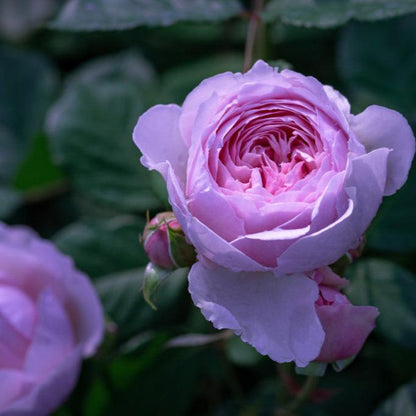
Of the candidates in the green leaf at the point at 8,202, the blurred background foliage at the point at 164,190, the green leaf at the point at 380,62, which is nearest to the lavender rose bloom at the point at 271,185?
the blurred background foliage at the point at 164,190

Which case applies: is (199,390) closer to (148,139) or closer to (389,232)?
(389,232)

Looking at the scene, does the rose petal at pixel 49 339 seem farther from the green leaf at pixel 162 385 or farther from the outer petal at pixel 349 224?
the outer petal at pixel 349 224

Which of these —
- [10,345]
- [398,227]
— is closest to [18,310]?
[10,345]

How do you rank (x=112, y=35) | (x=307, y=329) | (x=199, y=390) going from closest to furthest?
1. (x=307, y=329)
2. (x=199, y=390)
3. (x=112, y=35)

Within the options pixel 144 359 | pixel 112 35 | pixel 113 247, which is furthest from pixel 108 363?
pixel 112 35

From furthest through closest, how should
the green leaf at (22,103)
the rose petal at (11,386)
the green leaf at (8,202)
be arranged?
1. the green leaf at (22,103)
2. the green leaf at (8,202)
3. the rose petal at (11,386)

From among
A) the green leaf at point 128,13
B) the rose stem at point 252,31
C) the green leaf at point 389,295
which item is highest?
the green leaf at point 128,13
